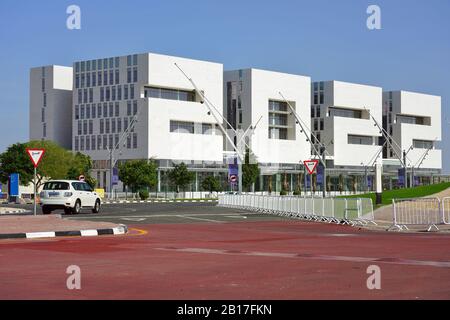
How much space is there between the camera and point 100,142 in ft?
384

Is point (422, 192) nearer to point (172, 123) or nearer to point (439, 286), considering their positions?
point (439, 286)

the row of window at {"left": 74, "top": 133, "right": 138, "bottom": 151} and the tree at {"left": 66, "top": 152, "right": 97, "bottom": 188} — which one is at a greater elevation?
the row of window at {"left": 74, "top": 133, "right": 138, "bottom": 151}

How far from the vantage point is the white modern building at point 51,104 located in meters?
122

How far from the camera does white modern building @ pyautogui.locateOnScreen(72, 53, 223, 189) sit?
365ft

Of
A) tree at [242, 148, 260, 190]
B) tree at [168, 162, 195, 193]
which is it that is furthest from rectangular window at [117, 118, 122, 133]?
tree at [242, 148, 260, 190]

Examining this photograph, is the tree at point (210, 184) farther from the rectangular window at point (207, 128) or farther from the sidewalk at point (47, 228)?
the sidewalk at point (47, 228)

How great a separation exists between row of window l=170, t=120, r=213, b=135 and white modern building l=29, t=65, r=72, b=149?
19.9m

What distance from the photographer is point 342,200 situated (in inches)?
1264

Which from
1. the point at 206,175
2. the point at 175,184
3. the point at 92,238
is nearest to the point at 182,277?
the point at 92,238

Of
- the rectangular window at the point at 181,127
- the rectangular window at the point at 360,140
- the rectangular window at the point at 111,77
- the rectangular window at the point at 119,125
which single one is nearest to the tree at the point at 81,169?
the rectangular window at the point at 119,125

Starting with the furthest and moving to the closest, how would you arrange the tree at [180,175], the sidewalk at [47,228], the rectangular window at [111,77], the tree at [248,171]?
1. the rectangular window at [111,77]
2. the tree at [248,171]
3. the tree at [180,175]
4. the sidewalk at [47,228]

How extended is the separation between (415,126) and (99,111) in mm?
66731

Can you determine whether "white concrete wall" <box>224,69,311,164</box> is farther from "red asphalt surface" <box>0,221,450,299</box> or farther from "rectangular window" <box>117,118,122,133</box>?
"red asphalt surface" <box>0,221,450,299</box>

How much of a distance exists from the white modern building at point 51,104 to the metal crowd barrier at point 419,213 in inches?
3908
